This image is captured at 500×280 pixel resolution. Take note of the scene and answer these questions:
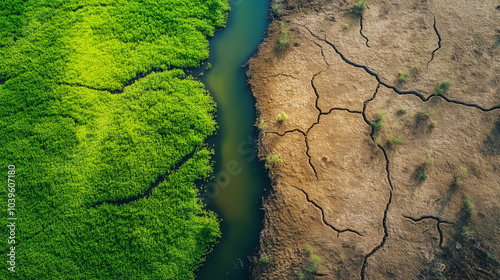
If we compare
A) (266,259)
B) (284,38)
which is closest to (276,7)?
(284,38)

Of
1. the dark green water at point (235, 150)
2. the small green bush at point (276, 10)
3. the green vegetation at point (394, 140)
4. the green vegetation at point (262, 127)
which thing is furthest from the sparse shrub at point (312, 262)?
the small green bush at point (276, 10)

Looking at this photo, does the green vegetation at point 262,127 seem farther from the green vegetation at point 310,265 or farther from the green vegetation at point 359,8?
the green vegetation at point 359,8

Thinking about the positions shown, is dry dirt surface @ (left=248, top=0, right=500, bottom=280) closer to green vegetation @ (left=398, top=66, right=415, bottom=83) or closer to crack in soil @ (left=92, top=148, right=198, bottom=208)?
green vegetation @ (left=398, top=66, right=415, bottom=83)

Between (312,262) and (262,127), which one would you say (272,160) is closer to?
(262,127)

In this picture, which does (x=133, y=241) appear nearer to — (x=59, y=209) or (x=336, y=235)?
(x=59, y=209)

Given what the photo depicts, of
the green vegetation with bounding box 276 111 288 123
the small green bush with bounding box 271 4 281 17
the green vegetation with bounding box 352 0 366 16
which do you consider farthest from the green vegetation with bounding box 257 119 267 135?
the green vegetation with bounding box 352 0 366 16

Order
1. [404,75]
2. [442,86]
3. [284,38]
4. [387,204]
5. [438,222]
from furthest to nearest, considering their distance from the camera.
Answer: [284,38] → [404,75] → [442,86] → [387,204] → [438,222]
